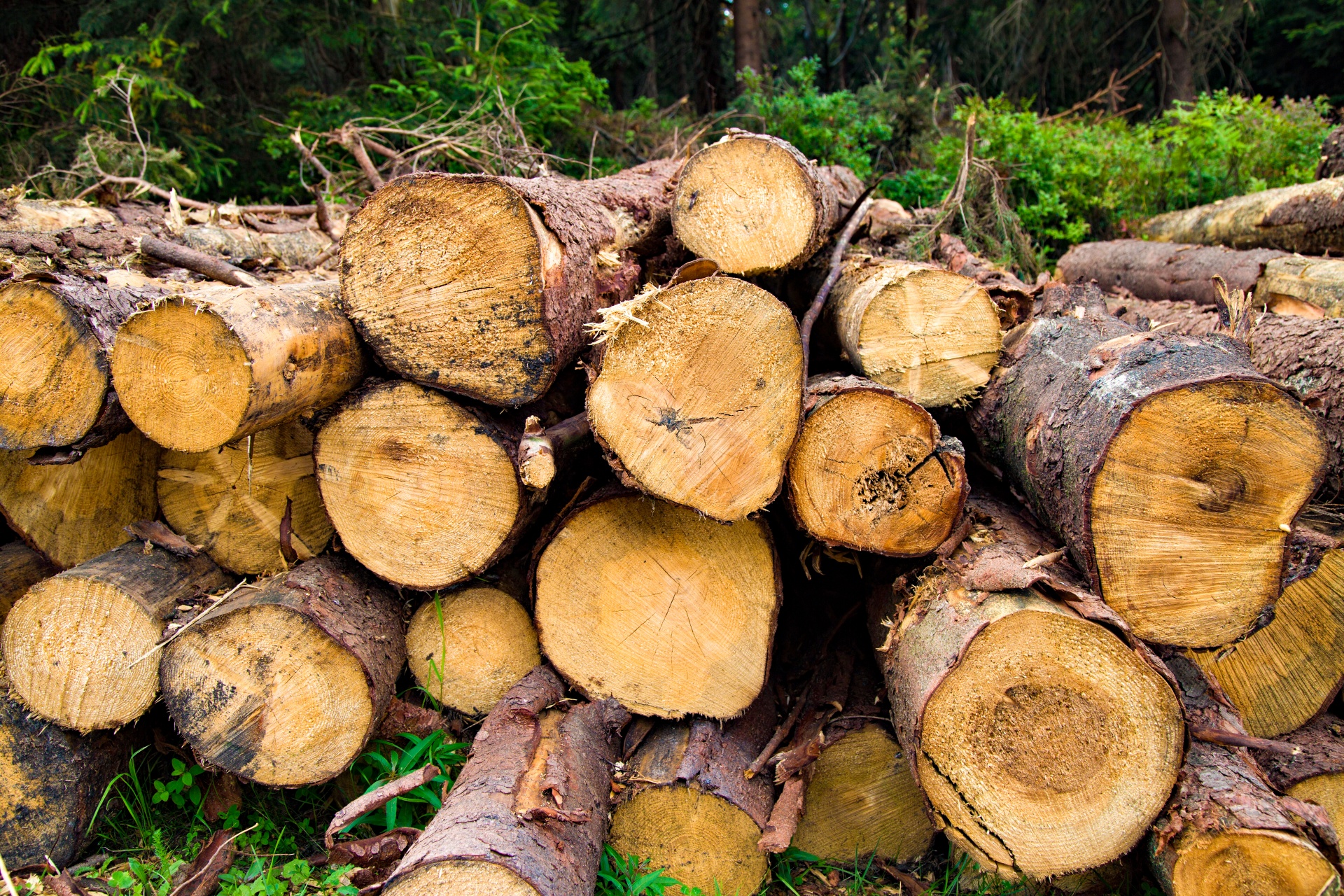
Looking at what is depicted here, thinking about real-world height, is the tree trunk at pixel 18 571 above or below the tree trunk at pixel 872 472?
below

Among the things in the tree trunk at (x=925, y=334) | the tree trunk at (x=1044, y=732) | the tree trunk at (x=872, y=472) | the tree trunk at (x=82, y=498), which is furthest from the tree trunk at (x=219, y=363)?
the tree trunk at (x=1044, y=732)

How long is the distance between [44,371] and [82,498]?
62 centimetres

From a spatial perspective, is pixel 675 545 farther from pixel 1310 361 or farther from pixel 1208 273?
pixel 1208 273

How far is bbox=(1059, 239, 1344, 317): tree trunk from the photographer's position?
3092 mm

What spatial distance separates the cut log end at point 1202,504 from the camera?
1691mm

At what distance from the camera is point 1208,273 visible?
12.8 ft

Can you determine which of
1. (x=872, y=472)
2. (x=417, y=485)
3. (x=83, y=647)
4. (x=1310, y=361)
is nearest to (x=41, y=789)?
(x=83, y=647)

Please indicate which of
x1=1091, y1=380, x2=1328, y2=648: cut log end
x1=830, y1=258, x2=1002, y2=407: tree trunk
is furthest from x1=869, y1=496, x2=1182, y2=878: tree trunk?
x1=830, y1=258, x2=1002, y2=407: tree trunk

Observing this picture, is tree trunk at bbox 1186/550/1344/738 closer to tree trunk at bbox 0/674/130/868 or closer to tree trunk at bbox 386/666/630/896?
tree trunk at bbox 386/666/630/896

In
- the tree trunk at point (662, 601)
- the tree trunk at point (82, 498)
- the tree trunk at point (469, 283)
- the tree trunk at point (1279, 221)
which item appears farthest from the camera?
the tree trunk at point (1279, 221)

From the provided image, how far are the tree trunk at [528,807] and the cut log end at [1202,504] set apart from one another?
4.64 feet

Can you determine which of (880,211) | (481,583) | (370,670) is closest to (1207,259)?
(880,211)

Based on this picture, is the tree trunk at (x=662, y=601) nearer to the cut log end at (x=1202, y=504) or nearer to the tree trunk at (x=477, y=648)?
the tree trunk at (x=477, y=648)

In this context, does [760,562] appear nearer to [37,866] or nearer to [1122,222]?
[37,866]
